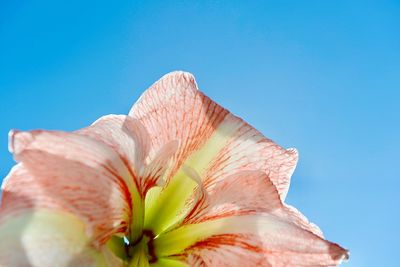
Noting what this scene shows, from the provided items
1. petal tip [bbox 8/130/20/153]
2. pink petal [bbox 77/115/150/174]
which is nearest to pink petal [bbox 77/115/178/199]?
pink petal [bbox 77/115/150/174]

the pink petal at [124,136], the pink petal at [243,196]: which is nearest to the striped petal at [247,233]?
the pink petal at [243,196]

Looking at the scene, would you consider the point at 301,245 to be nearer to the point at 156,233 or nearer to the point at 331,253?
the point at 331,253

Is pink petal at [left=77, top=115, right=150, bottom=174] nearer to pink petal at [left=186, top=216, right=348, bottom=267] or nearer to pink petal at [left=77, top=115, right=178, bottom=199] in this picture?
pink petal at [left=77, top=115, right=178, bottom=199]

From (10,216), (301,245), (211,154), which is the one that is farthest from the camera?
(211,154)

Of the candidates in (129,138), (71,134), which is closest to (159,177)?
(129,138)

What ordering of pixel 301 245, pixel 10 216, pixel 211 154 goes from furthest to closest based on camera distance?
pixel 211 154 < pixel 301 245 < pixel 10 216

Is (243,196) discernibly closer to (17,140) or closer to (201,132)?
(201,132)
